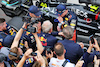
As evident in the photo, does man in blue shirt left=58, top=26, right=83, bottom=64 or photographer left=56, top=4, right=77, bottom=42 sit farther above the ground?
photographer left=56, top=4, right=77, bottom=42

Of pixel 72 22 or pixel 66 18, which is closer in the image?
pixel 72 22

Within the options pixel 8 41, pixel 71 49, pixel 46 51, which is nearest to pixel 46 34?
pixel 46 51

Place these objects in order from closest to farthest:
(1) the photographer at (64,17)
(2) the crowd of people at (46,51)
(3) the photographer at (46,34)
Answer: (2) the crowd of people at (46,51)
(3) the photographer at (46,34)
(1) the photographer at (64,17)

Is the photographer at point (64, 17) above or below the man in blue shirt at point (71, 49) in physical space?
above

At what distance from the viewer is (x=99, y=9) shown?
147 inches

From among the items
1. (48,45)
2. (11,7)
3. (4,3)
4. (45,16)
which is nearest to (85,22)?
(45,16)

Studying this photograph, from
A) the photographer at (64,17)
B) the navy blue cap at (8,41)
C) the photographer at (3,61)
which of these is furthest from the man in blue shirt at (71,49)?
the navy blue cap at (8,41)

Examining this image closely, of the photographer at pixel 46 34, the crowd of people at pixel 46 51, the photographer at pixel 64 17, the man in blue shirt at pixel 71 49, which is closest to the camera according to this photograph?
the crowd of people at pixel 46 51

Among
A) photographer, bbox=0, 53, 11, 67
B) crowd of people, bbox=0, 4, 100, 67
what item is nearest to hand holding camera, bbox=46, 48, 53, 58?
crowd of people, bbox=0, 4, 100, 67

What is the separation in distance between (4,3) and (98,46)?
358 cm

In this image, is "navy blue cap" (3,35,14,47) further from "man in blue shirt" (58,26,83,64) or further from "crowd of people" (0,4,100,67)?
"man in blue shirt" (58,26,83,64)

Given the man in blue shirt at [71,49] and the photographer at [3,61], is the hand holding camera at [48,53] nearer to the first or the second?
the man in blue shirt at [71,49]

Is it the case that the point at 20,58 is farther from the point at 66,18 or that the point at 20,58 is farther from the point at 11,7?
the point at 11,7

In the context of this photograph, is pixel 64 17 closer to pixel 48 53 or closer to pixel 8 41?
pixel 48 53
